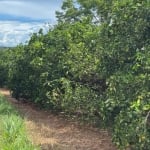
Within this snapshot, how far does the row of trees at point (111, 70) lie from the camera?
9234 mm

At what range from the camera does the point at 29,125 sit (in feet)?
47.8

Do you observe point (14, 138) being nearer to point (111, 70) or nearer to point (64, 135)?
point (111, 70)

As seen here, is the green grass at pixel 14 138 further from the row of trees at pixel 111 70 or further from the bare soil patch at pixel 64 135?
the row of trees at pixel 111 70

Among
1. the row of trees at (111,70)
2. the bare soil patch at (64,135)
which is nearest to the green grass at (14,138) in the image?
the bare soil patch at (64,135)

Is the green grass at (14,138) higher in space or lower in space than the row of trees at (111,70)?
lower

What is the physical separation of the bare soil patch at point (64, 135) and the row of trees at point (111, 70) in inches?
26.5

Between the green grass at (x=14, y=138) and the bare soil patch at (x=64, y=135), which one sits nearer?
the green grass at (x=14, y=138)

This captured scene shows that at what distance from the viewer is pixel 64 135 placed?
1348 cm

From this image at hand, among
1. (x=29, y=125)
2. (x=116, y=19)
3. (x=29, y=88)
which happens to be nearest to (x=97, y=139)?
(x=29, y=125)

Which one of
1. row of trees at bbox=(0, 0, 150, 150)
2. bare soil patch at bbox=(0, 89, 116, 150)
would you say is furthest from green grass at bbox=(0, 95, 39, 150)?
row of trees at bbox=(0, 0, 150, 150)

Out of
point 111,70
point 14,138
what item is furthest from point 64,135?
point 14,138

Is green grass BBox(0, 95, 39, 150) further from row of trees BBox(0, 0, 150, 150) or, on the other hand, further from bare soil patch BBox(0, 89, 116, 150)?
row of trees BBox(0, 0, 150, 150)

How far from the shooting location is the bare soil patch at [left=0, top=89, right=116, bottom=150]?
11844 mm

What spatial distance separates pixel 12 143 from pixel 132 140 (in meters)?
2.23
